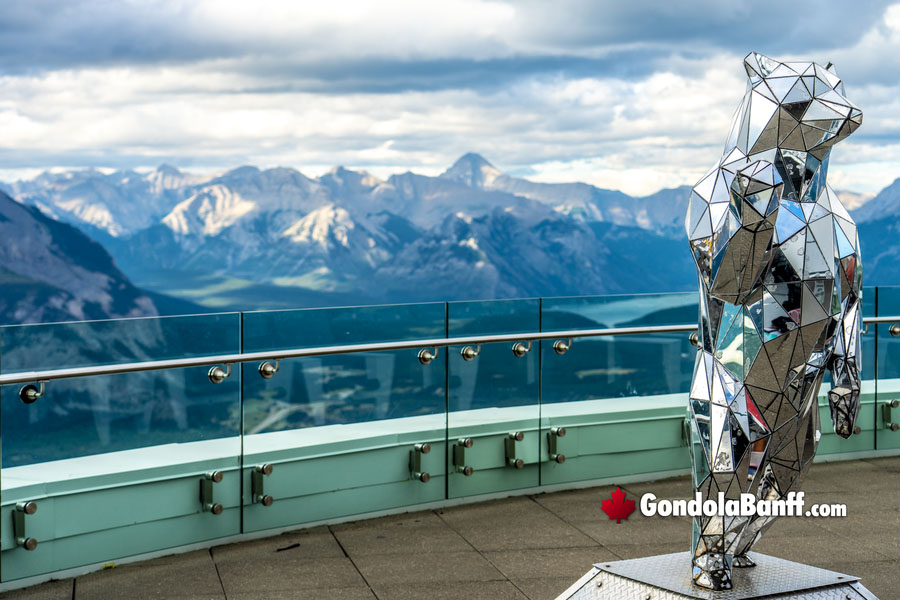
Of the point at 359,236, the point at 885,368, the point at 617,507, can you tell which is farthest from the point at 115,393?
the point at 359,236

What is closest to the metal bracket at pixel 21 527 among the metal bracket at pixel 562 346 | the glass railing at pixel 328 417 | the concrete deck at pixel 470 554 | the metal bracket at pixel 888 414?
the glass railing at pixel 328 417

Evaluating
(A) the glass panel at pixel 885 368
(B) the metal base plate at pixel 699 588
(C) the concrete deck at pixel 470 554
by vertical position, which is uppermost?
(A) the glass panel at pixel 885 368

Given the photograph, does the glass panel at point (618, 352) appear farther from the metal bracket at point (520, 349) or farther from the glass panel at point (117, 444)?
the glass panel at point (117, 444)

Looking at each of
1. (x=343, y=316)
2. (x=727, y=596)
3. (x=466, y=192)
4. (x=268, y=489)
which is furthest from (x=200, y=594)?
(x=466, y=192)

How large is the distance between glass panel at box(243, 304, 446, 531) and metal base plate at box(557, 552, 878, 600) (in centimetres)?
205

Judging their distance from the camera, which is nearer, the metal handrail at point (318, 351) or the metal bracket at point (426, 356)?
the metal handrail at point (318, 351)

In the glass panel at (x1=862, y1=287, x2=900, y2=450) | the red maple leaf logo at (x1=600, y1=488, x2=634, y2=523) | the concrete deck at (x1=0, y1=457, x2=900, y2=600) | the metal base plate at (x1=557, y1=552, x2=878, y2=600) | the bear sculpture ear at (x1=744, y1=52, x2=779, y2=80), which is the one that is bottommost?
the concrete deck at (x1=0, y1=457, x2=900, y2=600)

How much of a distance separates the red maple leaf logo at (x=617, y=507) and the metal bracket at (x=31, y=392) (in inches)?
128

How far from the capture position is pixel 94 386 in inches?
193

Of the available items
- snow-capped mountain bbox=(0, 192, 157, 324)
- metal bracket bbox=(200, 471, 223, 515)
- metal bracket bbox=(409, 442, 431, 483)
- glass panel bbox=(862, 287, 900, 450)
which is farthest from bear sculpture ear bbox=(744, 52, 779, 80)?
snow-capped mountain bbox=(0, 192, 157, 324)

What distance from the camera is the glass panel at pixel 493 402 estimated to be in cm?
607

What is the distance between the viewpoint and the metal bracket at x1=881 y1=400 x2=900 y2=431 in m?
7.20

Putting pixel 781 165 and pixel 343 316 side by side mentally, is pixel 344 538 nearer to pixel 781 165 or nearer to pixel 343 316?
pixel 343 316

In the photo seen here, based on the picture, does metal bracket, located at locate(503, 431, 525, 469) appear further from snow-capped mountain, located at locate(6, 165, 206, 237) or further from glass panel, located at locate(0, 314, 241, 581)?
snow-capped mountain, located at locate(6, 165, 206, 237)
